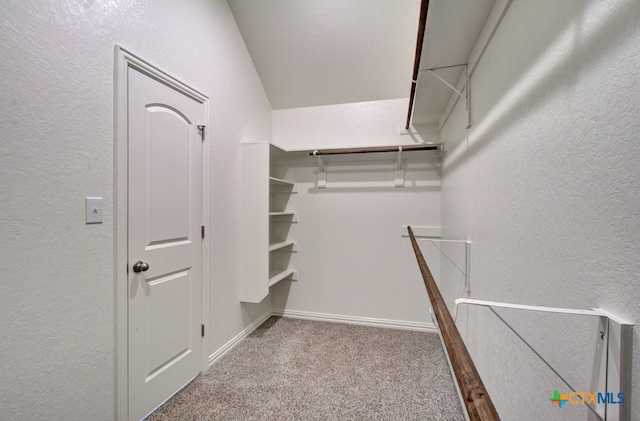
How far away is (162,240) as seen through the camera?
5.44ft

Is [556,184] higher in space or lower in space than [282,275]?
higher

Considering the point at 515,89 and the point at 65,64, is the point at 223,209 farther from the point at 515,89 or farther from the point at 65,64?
the point at 515,89

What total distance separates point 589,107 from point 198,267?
211 centimetres

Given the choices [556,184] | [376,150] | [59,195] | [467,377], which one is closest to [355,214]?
[376,150]

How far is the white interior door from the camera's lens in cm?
147

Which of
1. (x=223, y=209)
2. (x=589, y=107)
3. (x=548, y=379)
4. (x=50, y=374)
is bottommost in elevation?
(x=50, y=374)

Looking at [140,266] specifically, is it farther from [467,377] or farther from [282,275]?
[467,377]

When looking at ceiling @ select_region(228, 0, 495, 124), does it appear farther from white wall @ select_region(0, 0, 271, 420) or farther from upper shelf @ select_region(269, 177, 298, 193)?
white wall @ select_region(0, 0, 271, 420)

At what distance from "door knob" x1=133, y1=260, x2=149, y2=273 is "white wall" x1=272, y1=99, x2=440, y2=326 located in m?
1.69

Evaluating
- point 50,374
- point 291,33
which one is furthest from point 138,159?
point 291,33

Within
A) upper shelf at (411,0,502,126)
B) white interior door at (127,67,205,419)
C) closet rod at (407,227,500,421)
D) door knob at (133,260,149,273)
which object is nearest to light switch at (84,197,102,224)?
white interior door at (127,67,205,419)

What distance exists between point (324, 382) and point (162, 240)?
56.8 inches

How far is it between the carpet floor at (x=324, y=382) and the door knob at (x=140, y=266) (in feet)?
2.81

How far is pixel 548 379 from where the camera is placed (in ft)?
2.49
